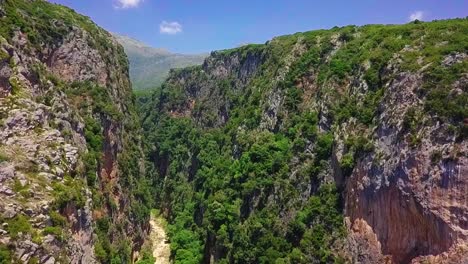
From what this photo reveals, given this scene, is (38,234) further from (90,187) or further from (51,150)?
(90,187)

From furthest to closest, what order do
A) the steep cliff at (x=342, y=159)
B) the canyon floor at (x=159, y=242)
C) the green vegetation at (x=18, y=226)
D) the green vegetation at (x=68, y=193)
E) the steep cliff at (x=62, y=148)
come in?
the canyon floor at (x=159, y=242), the steep cliff at (x=342, y=159), the green vegetation at (x=68, y=193), the steep cliff at (x=62, y=148), the green vegetation at (x=18, y=226)

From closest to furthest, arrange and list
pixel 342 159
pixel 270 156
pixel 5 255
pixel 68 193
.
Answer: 1. pixel 5 255
2. pixel 68 193
3. pixel 342 159
4. pixel 270 156

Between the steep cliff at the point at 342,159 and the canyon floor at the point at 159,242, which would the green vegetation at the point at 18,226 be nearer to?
the steep cliff at the point at 342,159

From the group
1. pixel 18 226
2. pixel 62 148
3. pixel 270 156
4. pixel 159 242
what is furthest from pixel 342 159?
pixel 159 242

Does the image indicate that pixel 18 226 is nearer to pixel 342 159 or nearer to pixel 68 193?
pixel 68 193

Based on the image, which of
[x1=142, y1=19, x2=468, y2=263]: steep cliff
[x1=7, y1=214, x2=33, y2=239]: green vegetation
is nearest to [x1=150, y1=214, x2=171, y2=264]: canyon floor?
[x1=142, y1=19, x2=468, y2=263]: steep cliff

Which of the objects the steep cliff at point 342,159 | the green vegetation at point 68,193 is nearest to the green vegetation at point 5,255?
the green vegetation at point 68,193
